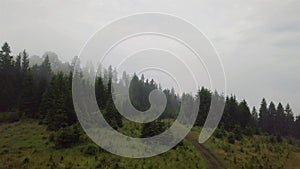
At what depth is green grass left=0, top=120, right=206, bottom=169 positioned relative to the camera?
3503 centimetres

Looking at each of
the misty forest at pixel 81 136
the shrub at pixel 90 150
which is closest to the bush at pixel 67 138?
the misty forest at pixel 81 136

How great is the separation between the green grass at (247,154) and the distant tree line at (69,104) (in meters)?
8.53

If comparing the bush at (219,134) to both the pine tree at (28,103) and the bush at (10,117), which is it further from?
the bush at (10,117)

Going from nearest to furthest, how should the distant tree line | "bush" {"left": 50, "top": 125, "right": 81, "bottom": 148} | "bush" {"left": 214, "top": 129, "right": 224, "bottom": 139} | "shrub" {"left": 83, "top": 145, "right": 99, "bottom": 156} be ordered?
"shrub" {"left": 83, "top": 145, "right": 99, "bottom": 156} → "bush" {"left": 50, "top": 125, "right": 81, "bottom": 148} → the distant tree line → "bush" {"left": 214, "top": 129, "right": 224, "bottom": 139}

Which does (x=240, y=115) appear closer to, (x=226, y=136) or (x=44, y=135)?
(x=226, y=136)

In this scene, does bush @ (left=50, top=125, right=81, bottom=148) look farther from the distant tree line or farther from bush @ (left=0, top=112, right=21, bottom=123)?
bush @ (left=0, top=112, right=21, bottom=123)

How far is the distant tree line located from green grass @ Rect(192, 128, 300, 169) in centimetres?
853

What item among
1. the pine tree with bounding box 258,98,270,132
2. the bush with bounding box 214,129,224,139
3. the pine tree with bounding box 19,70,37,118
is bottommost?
the bush with bounding box 214,129,224,139

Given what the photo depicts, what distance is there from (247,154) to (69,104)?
2825cm

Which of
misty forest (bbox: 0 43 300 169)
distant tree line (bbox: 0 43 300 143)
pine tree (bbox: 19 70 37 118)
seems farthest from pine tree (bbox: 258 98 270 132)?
pine tree (bbox: 19 70 37 118)

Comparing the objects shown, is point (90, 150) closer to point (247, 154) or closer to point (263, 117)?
point (247, 154)

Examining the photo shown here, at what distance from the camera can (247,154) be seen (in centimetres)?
5106

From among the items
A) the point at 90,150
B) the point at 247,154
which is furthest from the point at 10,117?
the point at 247,154

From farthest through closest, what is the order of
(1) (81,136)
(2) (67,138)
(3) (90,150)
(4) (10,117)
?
(4) (10,117) → (1) (81,136) → (2) (67,138) → (3) (90,150)
